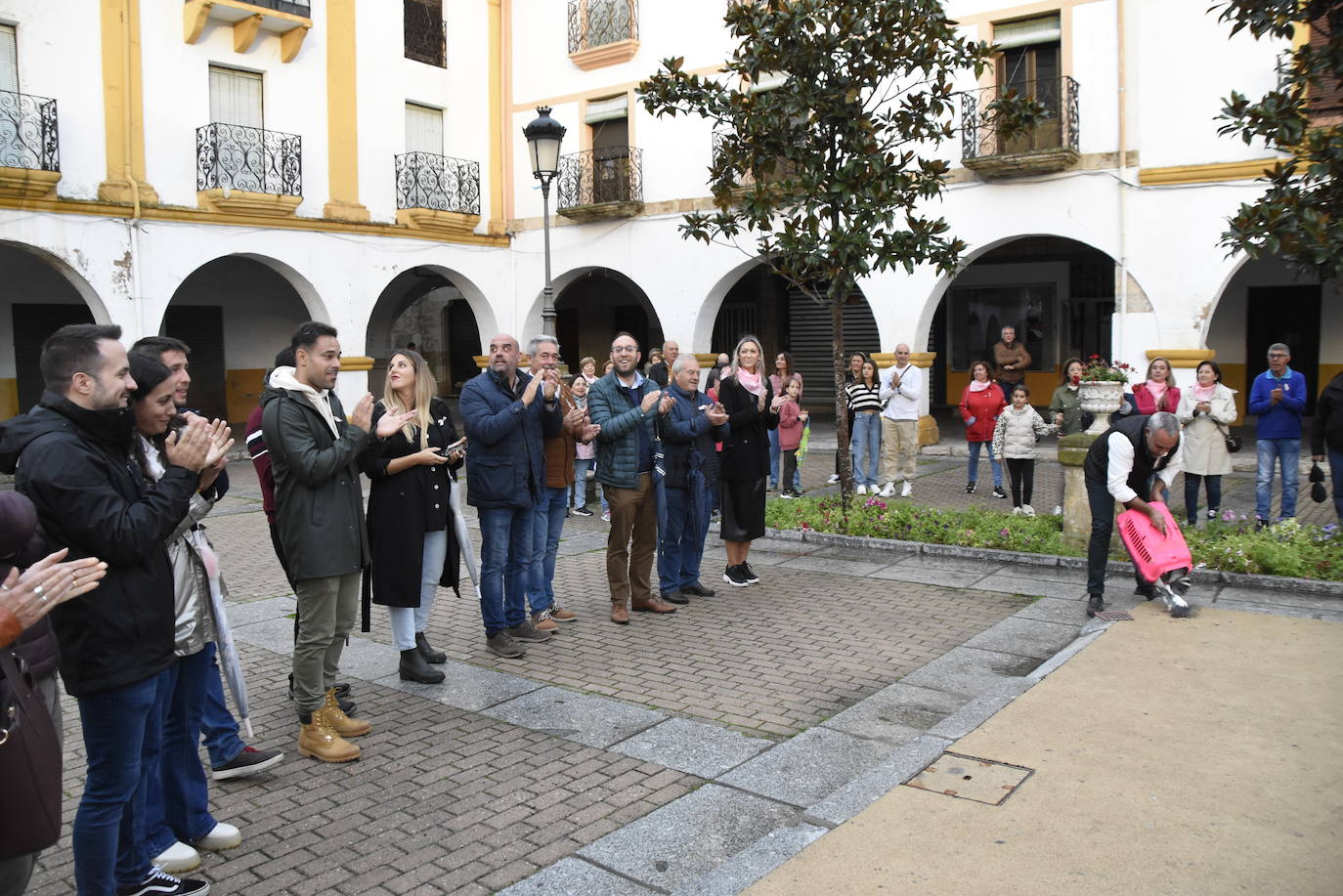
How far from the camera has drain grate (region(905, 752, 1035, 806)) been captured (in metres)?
4.15

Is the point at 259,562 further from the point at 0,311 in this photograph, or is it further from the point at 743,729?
the point at 0,311

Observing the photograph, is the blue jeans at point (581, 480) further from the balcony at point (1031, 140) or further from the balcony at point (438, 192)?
the balcony at point (438, 192)

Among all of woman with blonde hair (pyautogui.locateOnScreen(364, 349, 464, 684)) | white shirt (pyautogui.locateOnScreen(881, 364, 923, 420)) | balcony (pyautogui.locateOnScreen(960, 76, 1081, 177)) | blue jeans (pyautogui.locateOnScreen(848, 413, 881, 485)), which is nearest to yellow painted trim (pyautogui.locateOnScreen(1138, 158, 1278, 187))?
balcony (pyautogui.locateOnScreen(960, 76, 1081, 177))

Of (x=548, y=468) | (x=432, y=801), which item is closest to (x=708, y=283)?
(x=548, y=468)

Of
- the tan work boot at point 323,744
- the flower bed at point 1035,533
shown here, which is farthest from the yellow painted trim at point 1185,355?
the tan work boot at point 323,744

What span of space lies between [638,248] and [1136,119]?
29.2 ft

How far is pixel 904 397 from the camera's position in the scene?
12641 millimetres

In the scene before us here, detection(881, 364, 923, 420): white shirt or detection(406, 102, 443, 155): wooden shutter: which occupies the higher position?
detection(406, 102, 443, 155): wooden shutter

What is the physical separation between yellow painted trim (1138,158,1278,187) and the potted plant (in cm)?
654

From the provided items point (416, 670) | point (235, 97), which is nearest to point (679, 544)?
point (416, 670)

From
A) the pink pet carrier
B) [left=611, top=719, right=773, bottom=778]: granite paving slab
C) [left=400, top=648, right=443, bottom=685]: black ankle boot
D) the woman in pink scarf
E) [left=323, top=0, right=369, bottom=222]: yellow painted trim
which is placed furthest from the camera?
[left=323, top=0, right=369, bottom=222]: yellow painted trim

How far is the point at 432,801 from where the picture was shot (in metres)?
4.39

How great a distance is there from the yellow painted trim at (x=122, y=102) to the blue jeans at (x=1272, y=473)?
1534 centimetres

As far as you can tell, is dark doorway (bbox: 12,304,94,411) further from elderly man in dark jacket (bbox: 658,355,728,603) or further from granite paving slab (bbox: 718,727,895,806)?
granite paving slab (bbox: 718,727,895,806)
